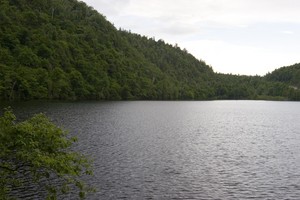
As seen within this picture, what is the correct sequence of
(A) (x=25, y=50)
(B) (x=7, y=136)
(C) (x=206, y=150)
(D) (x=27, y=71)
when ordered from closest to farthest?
(B) (x=7, y=136) < (C) (x=206, y=150) < (D) (x=27, y=71) < (A) (x=25, y=50)

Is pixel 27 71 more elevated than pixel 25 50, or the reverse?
Answer: pixel 25 50

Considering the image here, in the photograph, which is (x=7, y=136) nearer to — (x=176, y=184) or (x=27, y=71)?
(x=176, y=184)

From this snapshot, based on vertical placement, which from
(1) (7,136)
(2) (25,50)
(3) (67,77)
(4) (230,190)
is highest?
(2) (25,50)

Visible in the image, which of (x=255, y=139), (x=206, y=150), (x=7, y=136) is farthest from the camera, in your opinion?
(x=255, y=139)

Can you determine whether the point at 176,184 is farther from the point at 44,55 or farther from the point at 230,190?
the point at 44,55

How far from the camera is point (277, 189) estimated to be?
109 feet

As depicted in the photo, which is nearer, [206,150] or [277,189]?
[277,189]

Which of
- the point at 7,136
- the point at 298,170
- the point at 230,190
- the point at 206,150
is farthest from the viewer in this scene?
the point at 206,150

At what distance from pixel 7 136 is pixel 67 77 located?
168 metres

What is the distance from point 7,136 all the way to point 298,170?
35.8m

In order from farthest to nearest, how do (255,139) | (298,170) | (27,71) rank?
(27,71)
(255,139)
(298,170)

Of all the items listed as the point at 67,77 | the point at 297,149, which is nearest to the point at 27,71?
the point at 67,77

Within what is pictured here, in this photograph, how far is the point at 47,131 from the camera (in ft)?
56.4

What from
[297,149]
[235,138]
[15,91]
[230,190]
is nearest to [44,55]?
[15,91]
